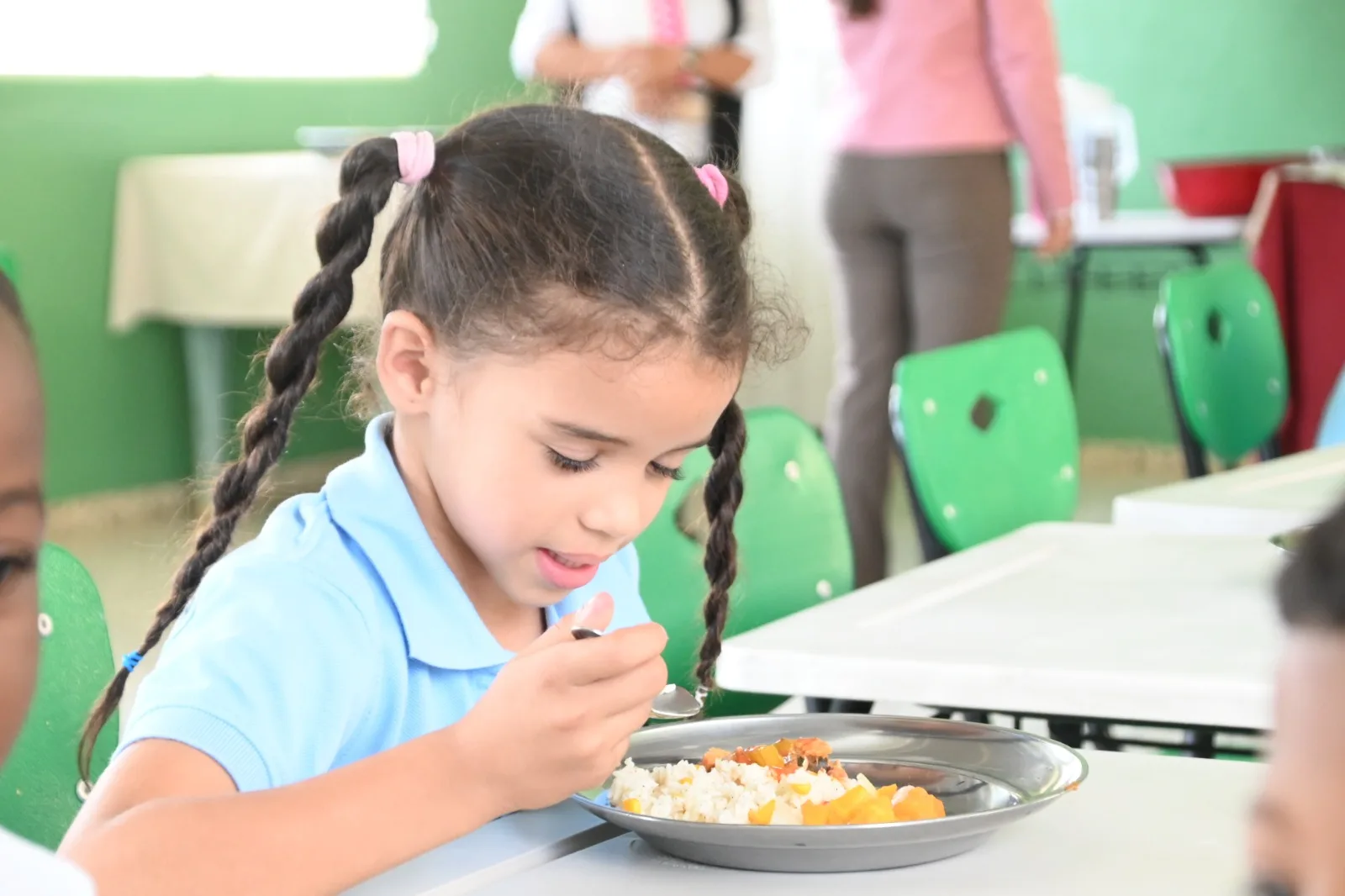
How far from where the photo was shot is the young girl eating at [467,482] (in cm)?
91

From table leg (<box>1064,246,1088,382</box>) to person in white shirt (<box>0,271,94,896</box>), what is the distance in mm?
4918

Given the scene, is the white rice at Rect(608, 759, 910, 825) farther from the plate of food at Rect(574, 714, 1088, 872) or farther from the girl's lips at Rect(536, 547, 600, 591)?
the girl's lips at Rect(536, 547, 600, 591)

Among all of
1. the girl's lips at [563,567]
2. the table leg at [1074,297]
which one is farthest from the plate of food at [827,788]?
the table leg at [1074,297]

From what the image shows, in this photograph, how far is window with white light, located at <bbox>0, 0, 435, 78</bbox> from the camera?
4633 mm

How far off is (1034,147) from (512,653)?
86.1 inches

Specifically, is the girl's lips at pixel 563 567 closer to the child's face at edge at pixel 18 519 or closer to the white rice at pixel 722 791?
the white rice at pixel 722 791

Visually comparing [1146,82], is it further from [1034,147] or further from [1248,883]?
[1248,883]

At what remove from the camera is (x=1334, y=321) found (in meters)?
3.59

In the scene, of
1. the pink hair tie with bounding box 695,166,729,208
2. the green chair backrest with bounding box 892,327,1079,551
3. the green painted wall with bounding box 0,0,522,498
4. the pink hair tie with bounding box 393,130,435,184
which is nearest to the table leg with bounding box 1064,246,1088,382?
the green painted wall with bounding box 0,0,522,498

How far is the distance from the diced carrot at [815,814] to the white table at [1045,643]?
288 millimetres

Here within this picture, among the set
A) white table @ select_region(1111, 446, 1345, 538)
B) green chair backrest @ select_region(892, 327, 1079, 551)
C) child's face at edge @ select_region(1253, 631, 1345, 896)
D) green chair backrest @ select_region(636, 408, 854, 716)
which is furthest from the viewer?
green chair backrest @ select_region(892, 327, 1079, 551)

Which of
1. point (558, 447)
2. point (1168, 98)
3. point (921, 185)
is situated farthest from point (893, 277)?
point (1168, 98)

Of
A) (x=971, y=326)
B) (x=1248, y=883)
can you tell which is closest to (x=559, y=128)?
(x=1248, y=883)

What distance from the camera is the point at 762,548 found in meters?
1.64
